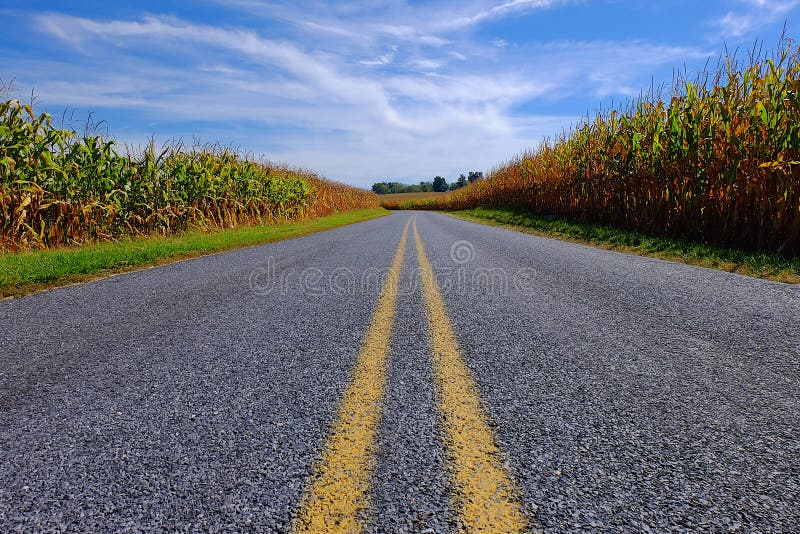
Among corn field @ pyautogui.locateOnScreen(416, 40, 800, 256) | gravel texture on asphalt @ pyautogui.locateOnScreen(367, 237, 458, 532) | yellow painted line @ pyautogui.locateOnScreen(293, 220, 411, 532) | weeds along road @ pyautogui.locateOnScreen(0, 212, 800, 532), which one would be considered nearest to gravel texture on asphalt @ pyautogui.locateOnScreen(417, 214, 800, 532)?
weeds along road @ pyautogui.locateOnScreen(0, 212, 800, 532)

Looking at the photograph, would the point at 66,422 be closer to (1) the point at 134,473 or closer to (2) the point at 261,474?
(1) the point at 134,473

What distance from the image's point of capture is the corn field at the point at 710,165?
7.70 metres

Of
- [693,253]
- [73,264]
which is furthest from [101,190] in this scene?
[693,253]

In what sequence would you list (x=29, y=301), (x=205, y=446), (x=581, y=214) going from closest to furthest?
(x=205, y=446), (x=29, y=301), (x=581, y=214)

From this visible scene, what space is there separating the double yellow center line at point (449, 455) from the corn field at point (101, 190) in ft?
29.8

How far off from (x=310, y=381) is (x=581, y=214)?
15921 millimetres

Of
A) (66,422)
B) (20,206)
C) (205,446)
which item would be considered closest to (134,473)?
(205,446)

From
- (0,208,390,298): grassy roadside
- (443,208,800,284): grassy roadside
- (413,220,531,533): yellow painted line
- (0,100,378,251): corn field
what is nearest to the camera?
(413,220,531,533): yellow painted line

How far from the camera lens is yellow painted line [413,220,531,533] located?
127cm

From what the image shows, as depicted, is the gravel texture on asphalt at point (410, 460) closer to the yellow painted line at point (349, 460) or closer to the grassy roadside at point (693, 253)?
the yellow painted line at point (349, 460)

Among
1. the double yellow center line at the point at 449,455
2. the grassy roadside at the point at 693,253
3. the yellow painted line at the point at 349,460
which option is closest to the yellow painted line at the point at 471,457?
the double yellow center line at the point at 449,455

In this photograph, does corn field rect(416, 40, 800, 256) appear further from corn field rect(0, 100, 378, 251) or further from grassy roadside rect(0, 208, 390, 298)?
corn field rect(0, 100, 378, 251)

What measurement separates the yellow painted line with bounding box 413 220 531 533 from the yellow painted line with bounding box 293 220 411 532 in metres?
0.29

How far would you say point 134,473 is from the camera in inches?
59.2
